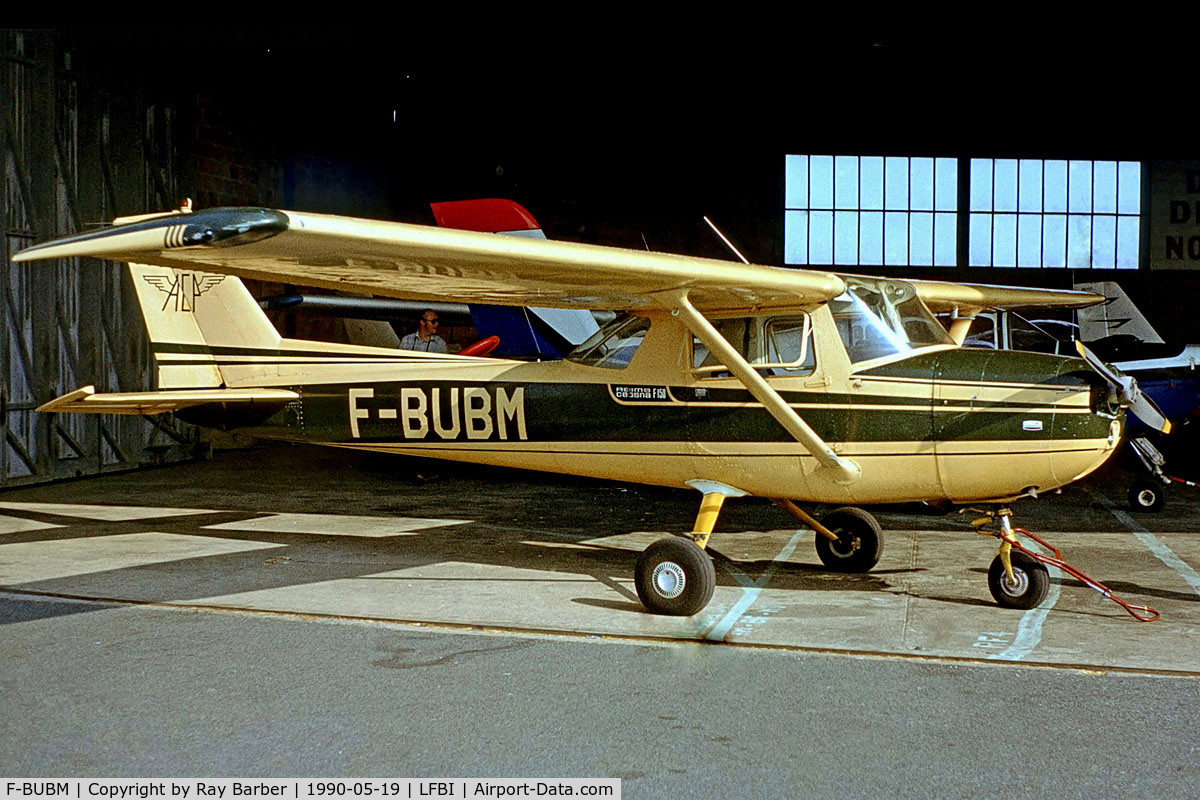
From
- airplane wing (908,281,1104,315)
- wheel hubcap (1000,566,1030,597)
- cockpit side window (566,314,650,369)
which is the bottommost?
wheel hubcap (1000,566,1030,597)

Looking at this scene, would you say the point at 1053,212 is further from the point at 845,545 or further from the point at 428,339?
the point at 845,545

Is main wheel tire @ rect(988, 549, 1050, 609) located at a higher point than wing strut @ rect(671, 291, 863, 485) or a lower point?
lower

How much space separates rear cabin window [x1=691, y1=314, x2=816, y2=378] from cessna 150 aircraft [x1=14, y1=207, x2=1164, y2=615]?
12mm

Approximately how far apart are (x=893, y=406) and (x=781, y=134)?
15695mm

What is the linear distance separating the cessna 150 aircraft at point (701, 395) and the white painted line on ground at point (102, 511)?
9.16 feet

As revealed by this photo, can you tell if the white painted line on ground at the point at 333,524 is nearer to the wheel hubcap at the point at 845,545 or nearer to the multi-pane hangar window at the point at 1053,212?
the wheel hubcap at the point at 845,545

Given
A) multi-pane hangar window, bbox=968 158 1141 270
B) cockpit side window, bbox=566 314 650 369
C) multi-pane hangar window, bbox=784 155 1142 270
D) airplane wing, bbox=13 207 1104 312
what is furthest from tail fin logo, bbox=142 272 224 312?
multi-pane hangar window, bbox=968 158 1141 270

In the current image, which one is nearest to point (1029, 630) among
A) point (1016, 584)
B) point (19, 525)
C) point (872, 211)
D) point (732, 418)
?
point (1016, 584)

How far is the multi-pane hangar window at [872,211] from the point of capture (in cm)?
2117

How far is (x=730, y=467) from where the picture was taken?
670 centimetres

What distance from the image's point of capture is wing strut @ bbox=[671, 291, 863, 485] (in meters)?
6.15

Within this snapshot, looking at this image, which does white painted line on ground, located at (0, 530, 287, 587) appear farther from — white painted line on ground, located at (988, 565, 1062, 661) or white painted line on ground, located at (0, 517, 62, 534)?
white painted line on ground, located at (988, 565, 1062, 661)

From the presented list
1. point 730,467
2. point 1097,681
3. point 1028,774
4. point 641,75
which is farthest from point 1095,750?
point 641,75

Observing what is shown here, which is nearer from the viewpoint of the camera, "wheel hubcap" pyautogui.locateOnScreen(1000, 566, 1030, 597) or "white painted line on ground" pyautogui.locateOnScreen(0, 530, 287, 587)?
"wheel hubcap" pyautogui.locateOnScreen(1000, 566, 1030, 597)
